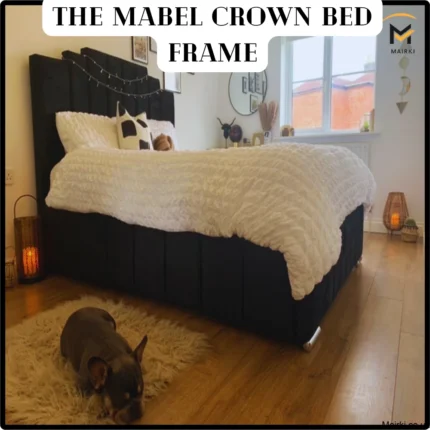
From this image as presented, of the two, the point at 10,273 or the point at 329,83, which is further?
the point at 329,83

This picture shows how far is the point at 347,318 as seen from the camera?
1540 millimetres

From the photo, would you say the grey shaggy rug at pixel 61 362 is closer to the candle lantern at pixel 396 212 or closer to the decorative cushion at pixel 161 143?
the decorative cushion at pixel 161 143

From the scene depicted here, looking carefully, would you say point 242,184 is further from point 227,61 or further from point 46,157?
point 227,61

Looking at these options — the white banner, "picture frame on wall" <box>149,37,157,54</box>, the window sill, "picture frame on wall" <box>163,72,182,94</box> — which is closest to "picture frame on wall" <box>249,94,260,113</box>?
the window sill

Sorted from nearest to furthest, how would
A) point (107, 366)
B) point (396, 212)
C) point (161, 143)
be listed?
point (107, 366), point (161, 143), point (396, 212)

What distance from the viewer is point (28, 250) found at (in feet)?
6.48

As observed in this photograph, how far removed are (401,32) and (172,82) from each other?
2020 millimetres

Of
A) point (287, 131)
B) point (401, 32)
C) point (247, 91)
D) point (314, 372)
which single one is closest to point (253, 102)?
point (247, 91)

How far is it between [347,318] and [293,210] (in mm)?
657

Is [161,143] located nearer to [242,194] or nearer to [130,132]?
[130,132]

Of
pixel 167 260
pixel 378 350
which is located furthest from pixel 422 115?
pixel 167 260

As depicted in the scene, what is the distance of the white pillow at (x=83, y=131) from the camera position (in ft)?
6.75

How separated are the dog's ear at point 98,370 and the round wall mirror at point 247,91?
3275mm

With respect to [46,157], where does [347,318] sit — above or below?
below
